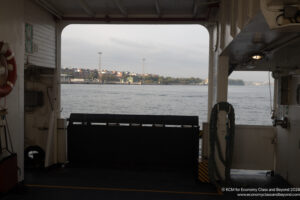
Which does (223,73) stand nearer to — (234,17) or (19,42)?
(234,17)

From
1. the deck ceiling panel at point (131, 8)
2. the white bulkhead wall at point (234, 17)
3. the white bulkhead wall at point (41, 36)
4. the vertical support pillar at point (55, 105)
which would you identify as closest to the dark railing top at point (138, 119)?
the vertical support pillar at point (55, 105)

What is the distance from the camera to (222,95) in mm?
5430

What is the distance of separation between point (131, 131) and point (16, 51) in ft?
9.34

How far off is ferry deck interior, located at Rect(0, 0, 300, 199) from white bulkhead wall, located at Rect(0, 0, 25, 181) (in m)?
0.02

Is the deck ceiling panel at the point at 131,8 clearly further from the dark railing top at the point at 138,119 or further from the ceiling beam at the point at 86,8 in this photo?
the dark railing top at the point at 138,119

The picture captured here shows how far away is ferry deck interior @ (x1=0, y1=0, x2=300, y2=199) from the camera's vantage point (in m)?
4.76

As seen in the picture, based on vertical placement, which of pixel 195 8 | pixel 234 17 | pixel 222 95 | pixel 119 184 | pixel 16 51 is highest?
pixel 195 8

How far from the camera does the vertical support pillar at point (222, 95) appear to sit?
539cm

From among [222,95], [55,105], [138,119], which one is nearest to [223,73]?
[222,95]

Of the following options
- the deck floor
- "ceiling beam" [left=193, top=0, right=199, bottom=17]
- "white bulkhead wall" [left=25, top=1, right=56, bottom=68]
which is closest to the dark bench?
the deck floor

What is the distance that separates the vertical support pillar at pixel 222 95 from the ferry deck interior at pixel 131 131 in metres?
0.02

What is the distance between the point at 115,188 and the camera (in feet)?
17.0

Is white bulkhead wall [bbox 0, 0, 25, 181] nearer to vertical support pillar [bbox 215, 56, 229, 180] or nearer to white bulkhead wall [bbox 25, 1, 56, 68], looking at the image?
white bulkhead wall [bbox 25, 1, 56, 68]

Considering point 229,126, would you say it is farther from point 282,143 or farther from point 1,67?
point 1,67
